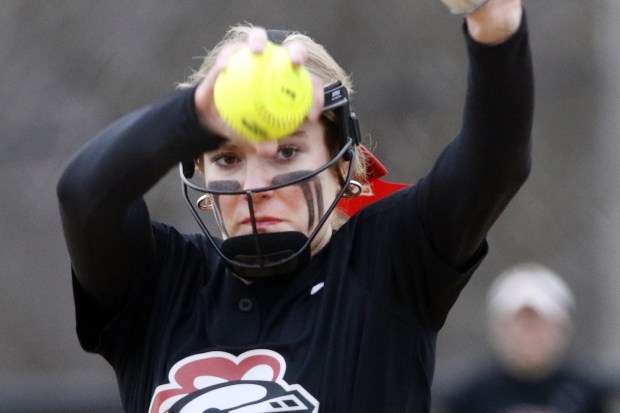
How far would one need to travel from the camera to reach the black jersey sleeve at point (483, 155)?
93.8 inches

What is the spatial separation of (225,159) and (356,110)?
14.4 ft

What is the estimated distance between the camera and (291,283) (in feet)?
8.85

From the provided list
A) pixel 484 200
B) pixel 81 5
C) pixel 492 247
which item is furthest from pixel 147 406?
pixel 81 5

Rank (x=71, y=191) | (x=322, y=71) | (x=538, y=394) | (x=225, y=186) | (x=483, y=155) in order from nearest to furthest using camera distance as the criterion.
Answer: (x=483, y=155)
(x=71, y=191)
(x=225, y=186)
(x=322, y=71)
(x=538, y=394)

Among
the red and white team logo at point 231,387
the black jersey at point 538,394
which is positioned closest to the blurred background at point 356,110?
the black jersey at point 538,394

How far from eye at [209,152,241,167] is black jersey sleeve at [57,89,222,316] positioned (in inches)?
6.6

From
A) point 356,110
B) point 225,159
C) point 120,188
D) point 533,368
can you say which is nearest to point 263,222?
point 225,159

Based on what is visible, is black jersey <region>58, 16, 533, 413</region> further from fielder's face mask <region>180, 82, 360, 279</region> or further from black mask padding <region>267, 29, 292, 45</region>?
black mask padding <region>267, 29, 292, 45</region>

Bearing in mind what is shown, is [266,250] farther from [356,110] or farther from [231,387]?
[356,110]

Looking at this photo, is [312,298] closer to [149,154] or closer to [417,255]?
[417,255]

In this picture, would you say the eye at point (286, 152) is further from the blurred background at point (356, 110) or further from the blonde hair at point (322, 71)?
the blurred background at point (356, 110)

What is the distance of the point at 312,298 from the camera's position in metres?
2.66

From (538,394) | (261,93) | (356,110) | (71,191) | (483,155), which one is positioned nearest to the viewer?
(261,93)

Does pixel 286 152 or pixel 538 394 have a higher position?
pixel 286 152
